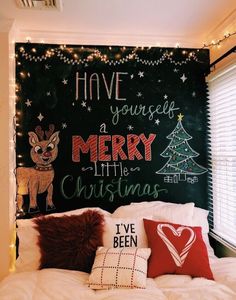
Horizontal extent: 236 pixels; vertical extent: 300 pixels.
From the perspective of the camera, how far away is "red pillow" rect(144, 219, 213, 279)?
6.62 feet

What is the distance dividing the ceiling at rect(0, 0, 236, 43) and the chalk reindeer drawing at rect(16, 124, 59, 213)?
2.91 ft

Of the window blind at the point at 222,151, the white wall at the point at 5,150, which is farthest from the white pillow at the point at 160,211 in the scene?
the white wall at the point at 5,150

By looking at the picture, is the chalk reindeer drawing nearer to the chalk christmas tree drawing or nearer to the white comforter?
the white comforter

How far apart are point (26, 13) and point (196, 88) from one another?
163 cm

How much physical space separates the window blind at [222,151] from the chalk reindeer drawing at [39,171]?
4.75 feet

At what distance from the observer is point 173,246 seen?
6.83ft

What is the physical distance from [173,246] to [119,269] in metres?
0.43

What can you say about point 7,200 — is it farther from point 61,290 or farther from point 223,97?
point 223,97

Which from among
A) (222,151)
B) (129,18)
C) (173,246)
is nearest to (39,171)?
(173,246)

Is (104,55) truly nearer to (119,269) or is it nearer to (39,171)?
(39,171)

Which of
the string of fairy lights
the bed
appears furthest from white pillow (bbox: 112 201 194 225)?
the string of fairy lights

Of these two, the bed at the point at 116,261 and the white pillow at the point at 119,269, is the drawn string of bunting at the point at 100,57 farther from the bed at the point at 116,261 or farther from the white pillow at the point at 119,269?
the white pillow at the point at 119,269

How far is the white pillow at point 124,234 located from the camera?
218cm

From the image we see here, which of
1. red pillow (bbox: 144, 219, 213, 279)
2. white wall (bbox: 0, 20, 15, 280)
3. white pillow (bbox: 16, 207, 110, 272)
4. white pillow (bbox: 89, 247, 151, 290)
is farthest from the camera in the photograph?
white wall (bbox: 0, 20, 15, 280)
